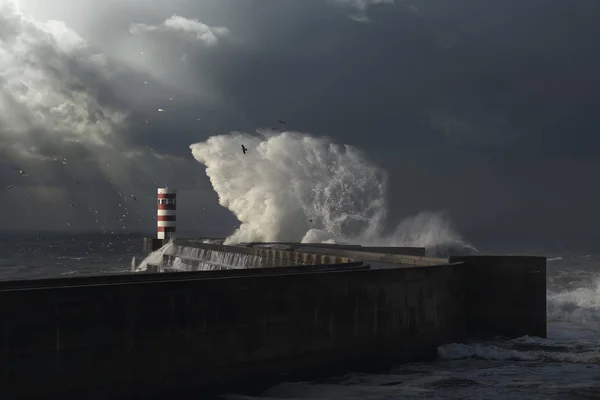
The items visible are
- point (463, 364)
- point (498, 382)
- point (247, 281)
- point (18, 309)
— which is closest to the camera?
point (18, 309)

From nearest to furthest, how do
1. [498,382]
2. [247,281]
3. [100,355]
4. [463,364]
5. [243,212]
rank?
[100,355], [247,281], [498,382], [463,364], [243,212]

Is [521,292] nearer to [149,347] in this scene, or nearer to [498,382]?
[498,382]

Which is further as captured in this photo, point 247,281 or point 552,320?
point 552,320

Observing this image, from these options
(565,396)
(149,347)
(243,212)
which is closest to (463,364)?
(565,396)

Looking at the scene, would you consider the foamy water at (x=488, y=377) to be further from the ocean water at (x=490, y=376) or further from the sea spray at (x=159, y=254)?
the sea spray at (x=159, y=254)

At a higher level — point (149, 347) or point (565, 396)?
point (149, 347)

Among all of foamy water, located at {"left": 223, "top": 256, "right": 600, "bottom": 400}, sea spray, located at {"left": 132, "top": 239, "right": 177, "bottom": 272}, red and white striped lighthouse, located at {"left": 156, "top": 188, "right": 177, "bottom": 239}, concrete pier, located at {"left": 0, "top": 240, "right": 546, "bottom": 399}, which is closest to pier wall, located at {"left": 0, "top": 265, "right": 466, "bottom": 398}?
concrete pier, located at {"left": 0, "top": 240, "right": 546, "bottom": 399}
